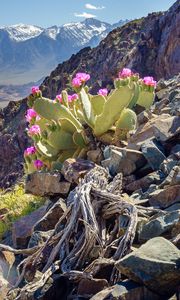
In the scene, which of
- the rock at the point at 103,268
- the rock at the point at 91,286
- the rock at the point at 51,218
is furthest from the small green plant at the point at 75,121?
the rock at the point at 91,286

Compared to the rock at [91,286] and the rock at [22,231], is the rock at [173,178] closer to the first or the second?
the rock at [91,286]

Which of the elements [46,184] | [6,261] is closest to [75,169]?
[46,184]

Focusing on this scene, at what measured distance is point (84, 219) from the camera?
140 inches

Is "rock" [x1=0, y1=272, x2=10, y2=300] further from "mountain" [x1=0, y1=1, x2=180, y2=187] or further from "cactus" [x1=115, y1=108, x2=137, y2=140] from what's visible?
"mountain" [x1=0, y1=1, x2=180, y2=187]

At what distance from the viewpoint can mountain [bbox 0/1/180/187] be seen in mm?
45969

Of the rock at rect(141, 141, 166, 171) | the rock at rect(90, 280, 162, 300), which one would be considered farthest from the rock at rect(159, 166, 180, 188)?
the rock at rect(90, 280, 162, 300)

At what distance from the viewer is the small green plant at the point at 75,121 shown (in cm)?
658

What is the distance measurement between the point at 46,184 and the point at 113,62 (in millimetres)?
59554

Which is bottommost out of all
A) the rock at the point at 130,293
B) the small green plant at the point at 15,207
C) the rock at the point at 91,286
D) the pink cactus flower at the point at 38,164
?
the small green plant at the point at 15,207

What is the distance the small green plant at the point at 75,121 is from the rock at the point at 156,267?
3784 millimetres

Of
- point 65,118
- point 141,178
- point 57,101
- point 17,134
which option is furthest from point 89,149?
point 17,134

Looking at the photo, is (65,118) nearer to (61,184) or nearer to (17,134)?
(61,184)

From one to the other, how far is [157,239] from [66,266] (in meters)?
0.75

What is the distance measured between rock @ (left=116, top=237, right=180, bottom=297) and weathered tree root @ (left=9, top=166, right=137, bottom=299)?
0.42 m
